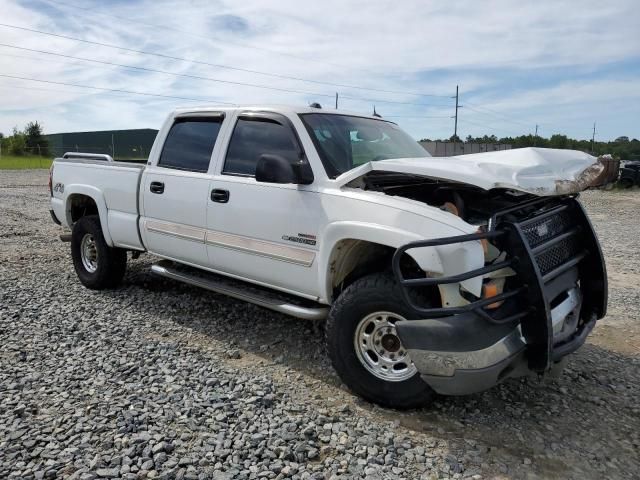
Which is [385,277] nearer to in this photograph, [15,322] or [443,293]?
[443,293]

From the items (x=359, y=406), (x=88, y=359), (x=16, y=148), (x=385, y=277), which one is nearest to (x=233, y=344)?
(x=88, y=359)

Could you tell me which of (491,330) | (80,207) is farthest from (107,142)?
(491,330)

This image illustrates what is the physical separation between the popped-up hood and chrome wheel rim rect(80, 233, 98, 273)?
3.63 m

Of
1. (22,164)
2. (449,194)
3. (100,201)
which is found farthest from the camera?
(22,164)

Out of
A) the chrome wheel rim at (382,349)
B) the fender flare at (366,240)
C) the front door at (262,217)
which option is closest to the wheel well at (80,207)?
the front door at (262,217)

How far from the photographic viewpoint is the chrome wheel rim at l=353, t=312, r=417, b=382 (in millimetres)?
3393

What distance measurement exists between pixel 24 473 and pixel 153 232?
269cm

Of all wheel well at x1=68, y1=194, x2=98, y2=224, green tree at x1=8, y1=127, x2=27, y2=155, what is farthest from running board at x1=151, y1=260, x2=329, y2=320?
green tree at x1=8, y1=127, x2=27, y2=155

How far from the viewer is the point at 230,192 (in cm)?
433

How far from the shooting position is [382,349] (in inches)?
136

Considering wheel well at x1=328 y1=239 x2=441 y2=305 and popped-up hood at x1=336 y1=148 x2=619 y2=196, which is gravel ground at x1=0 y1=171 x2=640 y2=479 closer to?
wheel well at x1=328 y1=239 x2=441 y2=305

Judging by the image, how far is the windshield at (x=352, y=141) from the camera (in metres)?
4.03

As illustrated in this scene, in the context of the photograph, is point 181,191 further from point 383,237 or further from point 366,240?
point 383,237

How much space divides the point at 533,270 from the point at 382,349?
3.53ft
